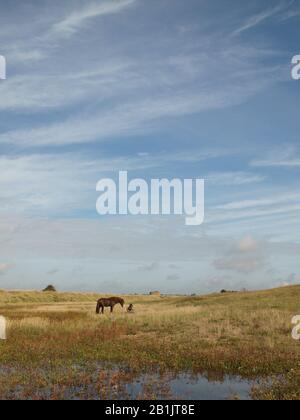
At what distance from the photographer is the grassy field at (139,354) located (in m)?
15.6

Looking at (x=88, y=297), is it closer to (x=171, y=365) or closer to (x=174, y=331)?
(x=174, y=331)

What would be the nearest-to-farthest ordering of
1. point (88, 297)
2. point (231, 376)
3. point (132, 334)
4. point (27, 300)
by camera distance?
point (231, 376) < point (132, 334) < point (27, 300) < point (88, 297)

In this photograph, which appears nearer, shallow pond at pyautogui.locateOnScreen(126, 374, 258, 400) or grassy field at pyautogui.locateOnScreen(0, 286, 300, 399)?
shallow pond at pyautogui.locateOnScreen(126, 374, 258, 400)

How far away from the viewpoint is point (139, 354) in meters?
21.7

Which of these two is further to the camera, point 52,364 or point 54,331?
point 54,331

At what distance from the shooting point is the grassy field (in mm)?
15555

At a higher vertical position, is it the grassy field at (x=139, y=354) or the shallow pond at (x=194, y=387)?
the grassy field at (x=139, y=354)

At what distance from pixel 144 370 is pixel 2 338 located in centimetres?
1204

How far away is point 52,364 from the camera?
19.5 metres

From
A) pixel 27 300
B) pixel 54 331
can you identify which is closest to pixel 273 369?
pixel 54 331

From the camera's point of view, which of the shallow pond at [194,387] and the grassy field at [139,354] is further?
the grassy field at [139,354]
